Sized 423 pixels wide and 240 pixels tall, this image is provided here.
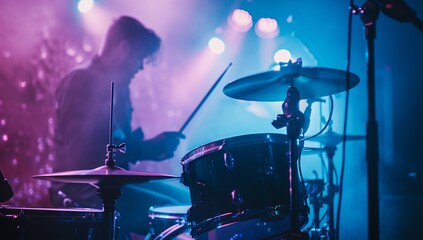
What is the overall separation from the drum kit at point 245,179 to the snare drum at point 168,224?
0.76 feet

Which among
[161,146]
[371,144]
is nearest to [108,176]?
[371,144]

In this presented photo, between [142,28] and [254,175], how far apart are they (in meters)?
2.68

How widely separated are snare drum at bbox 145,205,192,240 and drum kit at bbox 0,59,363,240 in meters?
0.23

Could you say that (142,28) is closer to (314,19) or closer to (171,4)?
(171,4)

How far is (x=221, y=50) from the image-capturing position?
18.1 ft

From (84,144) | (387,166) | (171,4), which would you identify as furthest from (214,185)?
(171,4)

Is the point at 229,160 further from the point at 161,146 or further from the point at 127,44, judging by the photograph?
the point at 127,44

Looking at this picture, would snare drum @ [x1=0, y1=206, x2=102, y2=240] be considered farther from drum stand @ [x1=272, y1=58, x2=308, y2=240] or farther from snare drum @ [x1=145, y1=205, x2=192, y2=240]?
drum stand @ [x1=272, y1=58, x2=308, y2=240]

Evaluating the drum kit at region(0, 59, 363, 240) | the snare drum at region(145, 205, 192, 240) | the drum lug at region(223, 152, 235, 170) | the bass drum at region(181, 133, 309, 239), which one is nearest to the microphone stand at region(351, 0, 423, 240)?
the drum kit at region(0, 59, 363, 240)

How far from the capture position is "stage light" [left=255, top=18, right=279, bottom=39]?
205 inches

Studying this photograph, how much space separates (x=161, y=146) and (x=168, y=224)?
1134mm

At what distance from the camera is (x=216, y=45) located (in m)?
5.51

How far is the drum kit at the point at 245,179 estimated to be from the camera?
2102 millimetres

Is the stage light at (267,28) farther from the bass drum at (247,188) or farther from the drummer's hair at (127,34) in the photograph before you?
the bass drum at (247,188)
